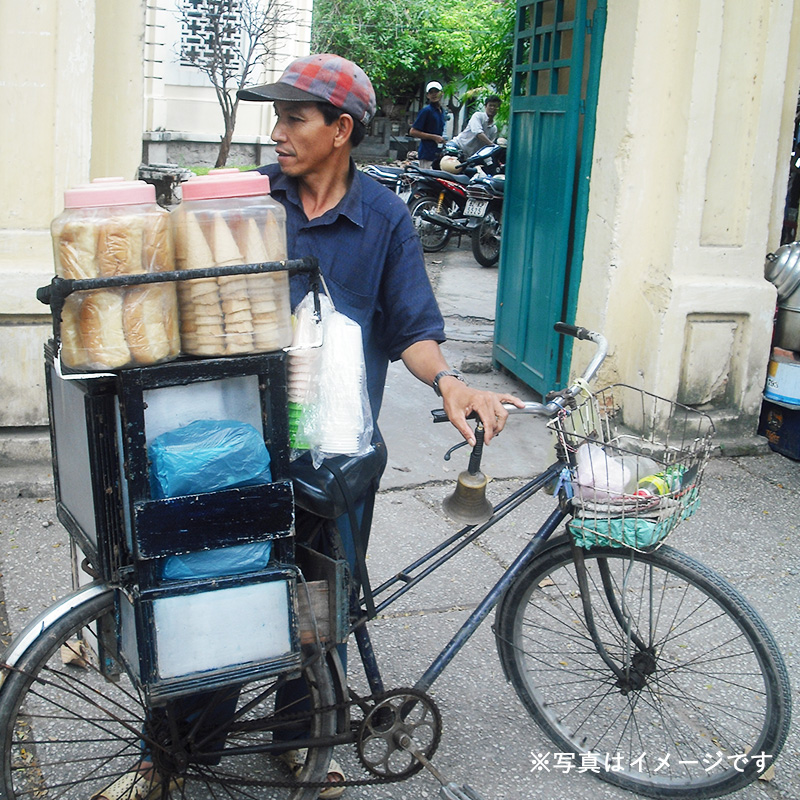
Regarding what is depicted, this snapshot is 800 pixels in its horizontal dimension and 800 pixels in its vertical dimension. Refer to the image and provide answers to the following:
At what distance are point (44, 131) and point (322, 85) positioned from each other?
2.26 meters

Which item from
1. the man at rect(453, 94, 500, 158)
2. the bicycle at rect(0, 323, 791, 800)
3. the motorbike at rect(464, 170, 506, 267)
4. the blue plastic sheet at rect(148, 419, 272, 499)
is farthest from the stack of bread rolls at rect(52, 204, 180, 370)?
the man at rect(453, 94, 500, 158)

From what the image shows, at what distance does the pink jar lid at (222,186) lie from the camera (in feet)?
6.12

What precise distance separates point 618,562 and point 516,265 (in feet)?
12.7

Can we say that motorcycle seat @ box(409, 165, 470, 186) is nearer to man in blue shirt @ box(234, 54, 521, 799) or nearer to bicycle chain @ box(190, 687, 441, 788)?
man in blue shirt @ box(234, 54, 521, 799)

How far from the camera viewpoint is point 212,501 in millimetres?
1893

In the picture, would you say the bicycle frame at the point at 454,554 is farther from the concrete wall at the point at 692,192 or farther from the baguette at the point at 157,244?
the concrete wall at the point at 692,192

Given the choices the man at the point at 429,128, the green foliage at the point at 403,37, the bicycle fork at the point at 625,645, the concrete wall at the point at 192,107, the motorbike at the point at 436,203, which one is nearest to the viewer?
the bicycle fork at the point at 625,645

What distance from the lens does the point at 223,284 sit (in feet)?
6.11

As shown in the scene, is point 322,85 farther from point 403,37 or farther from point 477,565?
point 403,37

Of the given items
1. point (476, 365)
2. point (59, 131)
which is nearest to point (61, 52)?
point (59, 131)

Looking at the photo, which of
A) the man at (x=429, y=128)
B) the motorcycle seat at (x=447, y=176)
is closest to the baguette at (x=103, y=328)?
the motorcycle seat at (x=447, y=176)

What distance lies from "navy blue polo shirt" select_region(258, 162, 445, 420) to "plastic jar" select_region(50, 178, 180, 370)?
0.56 metres

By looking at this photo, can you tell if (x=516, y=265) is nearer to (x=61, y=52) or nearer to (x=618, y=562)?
(x=61, y=52)

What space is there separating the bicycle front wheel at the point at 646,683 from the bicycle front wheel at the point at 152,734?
2.18ft
